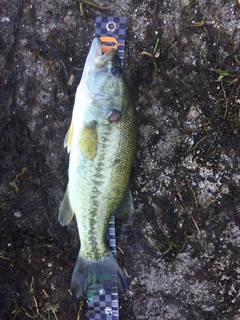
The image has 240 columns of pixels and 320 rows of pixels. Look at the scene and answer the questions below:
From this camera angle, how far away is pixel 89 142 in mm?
2404

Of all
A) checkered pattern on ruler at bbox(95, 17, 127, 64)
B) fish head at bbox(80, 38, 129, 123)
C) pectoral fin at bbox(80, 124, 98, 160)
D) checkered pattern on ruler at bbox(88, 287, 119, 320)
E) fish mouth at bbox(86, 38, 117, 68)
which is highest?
checkered pattern on ruler at bbox(95, 17, 127, 64)

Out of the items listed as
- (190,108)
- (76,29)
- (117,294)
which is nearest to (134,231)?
(117,294)

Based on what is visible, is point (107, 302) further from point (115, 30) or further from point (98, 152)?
point (115, 30)

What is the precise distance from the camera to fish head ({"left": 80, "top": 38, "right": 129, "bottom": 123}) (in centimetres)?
239

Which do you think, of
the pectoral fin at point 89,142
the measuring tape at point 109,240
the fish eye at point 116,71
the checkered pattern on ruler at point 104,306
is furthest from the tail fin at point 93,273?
the fish eye at point 116,71

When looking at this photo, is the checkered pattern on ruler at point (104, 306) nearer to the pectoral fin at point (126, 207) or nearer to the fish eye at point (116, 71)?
the pectoral fin at point (126, 207)

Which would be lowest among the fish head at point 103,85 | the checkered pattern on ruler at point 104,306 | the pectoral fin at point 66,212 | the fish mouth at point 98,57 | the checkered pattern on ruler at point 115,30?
the checkered pattern on ruler at point 104,306

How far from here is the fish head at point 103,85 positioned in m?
2.39

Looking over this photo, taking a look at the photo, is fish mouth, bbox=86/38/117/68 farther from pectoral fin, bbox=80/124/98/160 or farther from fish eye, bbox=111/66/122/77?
pectoral fin, bbox=80/124/98/160

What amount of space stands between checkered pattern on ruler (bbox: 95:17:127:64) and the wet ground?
7 centimetres

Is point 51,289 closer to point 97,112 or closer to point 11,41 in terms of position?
point 97,112

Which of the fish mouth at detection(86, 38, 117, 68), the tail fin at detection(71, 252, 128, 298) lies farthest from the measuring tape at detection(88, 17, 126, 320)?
the fish mouth at detection(86, 38, 117, 68)

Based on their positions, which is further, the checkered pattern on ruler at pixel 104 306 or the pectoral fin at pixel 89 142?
the checkered pattern on ruler at pixel 104 306

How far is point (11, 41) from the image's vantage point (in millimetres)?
2916
